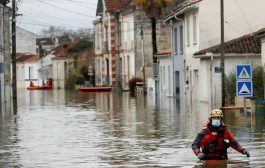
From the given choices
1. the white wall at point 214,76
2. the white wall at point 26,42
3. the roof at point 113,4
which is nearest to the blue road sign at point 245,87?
the white wall at point 214,76

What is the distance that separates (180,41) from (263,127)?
31.6 metres

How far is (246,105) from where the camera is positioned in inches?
1358

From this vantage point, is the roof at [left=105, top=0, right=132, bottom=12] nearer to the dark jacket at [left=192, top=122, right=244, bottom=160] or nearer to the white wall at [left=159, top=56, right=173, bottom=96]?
the white wall at [left=159, top=56, right=173, bottom=96]

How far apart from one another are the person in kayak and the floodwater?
0.26m

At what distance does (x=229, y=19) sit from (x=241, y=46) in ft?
12.8

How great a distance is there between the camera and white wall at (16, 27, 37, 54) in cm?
15000

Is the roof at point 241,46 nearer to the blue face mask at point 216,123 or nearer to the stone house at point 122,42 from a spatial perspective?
the blue face mask at point 216,123

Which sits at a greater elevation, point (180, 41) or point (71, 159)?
point (180, 41)

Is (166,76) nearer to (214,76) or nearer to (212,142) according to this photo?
(214,76)

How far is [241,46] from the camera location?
147ft

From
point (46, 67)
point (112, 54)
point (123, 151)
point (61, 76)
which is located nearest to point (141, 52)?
point (112, 54)

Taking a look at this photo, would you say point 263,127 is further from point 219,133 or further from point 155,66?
point 155,66

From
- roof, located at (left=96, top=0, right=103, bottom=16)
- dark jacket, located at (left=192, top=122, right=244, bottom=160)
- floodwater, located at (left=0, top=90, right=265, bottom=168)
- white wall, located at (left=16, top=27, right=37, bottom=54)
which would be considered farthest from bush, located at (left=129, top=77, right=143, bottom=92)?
white wall, located at (left=16, top=27, right=37, bottom=54)

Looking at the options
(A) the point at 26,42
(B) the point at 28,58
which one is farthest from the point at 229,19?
(A) the point at 26,42
